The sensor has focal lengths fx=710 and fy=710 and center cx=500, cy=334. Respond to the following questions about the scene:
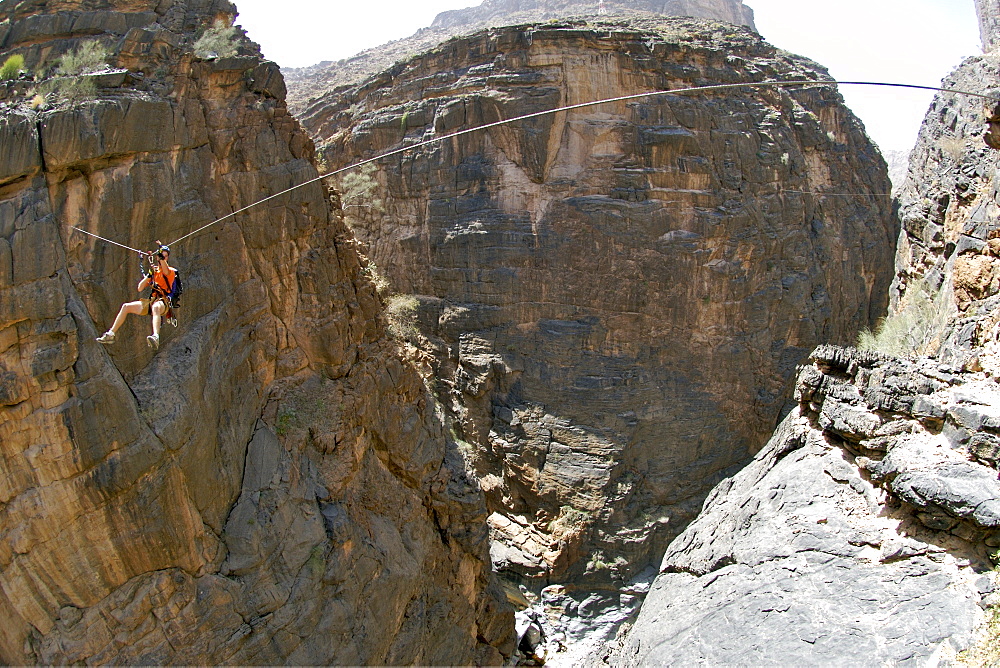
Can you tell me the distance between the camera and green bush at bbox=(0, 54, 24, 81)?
32.1ft

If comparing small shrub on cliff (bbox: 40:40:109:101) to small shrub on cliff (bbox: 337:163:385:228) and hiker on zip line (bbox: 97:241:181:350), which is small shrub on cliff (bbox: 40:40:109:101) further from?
small shrub on cliff (bbox: 337:163:385:228)

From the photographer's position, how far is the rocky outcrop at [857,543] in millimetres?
6555

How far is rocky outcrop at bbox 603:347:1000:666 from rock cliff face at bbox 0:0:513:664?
4698 millimetres

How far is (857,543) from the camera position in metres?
7.70

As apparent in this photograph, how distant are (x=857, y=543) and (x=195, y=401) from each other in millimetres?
8541

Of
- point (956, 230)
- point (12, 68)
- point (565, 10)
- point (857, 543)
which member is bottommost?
point (857, 543)

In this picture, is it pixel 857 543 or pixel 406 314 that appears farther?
pixel 406 314

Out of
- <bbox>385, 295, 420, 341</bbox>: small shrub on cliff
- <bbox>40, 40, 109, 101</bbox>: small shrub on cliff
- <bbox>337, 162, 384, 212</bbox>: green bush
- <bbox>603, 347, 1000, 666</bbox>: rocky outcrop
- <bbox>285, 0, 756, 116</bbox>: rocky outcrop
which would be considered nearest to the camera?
<bbox>603, 347, 1000, 666</bbox>: rocky outcrop

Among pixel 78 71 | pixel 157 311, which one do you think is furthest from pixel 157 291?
pixel 78 71

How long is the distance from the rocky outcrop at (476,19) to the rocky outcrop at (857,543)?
24.4 metres

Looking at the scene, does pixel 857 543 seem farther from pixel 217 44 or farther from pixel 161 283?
pixel 217 44

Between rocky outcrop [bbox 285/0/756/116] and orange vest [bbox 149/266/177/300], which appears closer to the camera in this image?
orange vest [bbox 149/266/177/300]

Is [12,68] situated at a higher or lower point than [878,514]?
higher

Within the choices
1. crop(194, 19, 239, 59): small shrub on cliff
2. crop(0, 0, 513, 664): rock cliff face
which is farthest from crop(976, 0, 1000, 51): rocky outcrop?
crop(194, 19, 239, 59): small shrub on cliff
